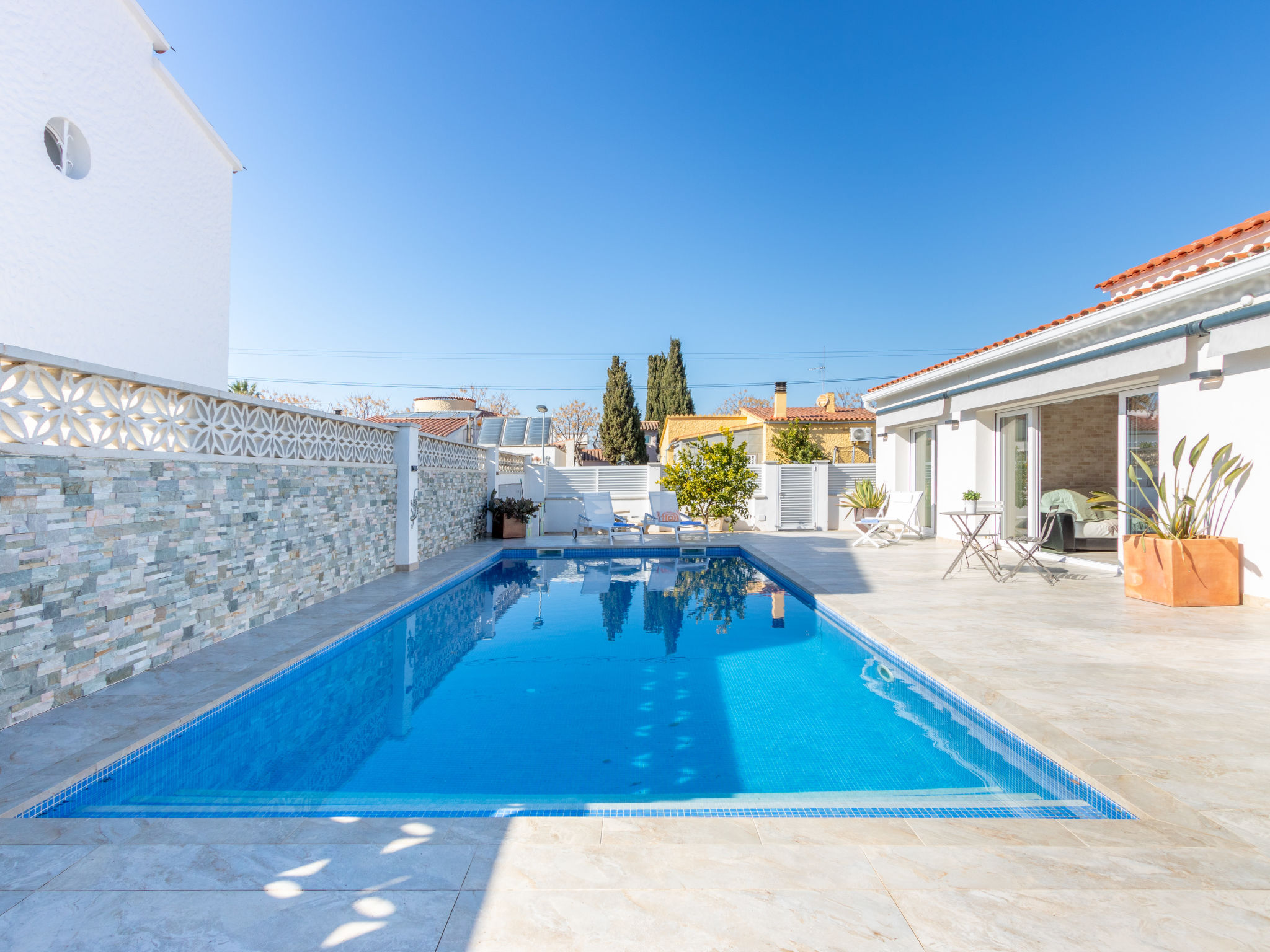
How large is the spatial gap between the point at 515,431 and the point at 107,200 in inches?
739

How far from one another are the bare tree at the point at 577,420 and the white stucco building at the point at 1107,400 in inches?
1074

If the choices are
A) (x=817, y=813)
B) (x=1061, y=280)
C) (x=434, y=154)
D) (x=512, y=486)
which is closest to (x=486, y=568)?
(x=512, y=486)

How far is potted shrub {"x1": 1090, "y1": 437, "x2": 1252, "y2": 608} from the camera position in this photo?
6172 millimetres

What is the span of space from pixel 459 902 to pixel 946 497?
38.9 ft

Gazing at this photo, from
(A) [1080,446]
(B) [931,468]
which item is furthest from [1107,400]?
(B) [931,468]

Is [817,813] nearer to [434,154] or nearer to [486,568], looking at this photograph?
[486,568]

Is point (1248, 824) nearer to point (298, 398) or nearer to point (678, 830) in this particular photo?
point (678, 830)

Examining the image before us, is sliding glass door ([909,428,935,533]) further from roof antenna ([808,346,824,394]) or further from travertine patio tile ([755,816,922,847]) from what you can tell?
roof antenna ([808,346,824,394])

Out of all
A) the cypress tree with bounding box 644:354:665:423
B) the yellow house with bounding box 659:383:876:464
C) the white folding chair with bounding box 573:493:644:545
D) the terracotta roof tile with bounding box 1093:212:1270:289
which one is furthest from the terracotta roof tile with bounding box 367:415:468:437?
the cypress tree with bounding box 644:354:665:423

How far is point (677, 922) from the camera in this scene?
1871 mm

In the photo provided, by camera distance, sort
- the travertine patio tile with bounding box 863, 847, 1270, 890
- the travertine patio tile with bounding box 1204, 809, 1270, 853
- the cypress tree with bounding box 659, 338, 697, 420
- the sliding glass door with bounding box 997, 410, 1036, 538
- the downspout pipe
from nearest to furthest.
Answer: the travertine patio tile with bounding box 863, 847, 1270, 890 → the travertine patio tile with bounding box 1204, 809, 1270, 853 → the downspout pipe → the sliding glass door with bounding box 997, 410, 1036, 538 → the cypress tree with bounding box 659, 338, 697, 420

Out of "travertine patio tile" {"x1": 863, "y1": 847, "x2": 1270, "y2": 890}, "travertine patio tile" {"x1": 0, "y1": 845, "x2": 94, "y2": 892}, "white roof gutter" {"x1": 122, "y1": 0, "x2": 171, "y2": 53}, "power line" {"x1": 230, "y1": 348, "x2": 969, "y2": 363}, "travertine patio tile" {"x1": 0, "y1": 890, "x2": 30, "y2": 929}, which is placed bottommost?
"travertine patio tile" {"x1": 0, "y1": 845, "x2": 94, "y2": 892}

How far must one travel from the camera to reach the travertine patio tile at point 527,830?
2350mm

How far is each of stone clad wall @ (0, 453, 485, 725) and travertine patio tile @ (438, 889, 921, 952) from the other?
10.4 ft
